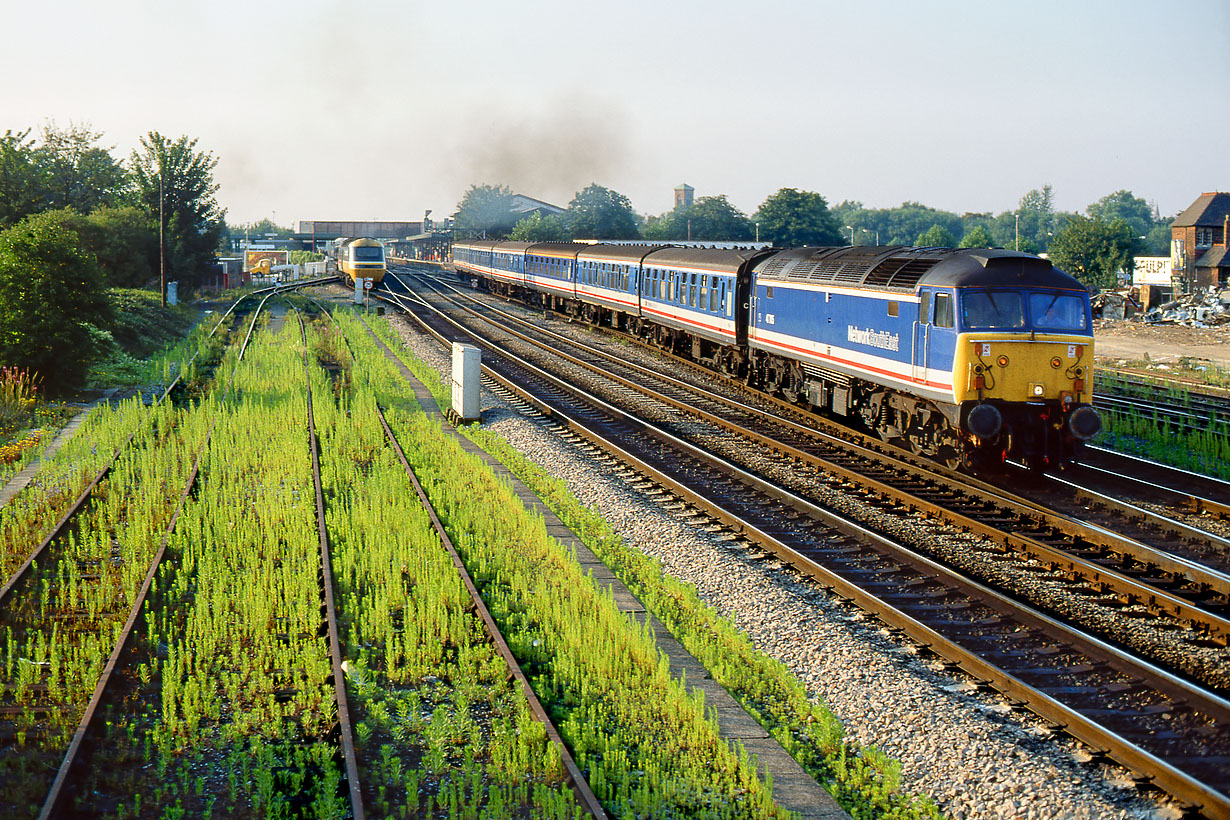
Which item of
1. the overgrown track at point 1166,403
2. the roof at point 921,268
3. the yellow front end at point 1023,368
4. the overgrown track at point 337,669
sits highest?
the roof at point 921,268

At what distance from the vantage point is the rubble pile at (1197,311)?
44159 millimetres

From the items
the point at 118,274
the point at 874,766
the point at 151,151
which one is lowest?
the point at 874,766

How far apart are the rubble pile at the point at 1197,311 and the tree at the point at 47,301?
4010cm

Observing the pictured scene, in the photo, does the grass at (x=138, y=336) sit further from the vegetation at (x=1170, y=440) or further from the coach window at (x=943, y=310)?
the vegetation at (x=1170, y=440)

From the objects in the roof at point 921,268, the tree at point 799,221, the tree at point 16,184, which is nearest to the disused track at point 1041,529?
the roof at point 921,268

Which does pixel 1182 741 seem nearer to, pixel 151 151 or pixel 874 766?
pixel 874 766

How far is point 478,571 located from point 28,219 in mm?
21120

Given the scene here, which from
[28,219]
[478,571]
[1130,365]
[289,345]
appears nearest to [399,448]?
[478,571]

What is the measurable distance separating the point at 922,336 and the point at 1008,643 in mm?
7102

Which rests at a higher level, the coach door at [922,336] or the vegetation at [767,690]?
the coach door at [922,336]

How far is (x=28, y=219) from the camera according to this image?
87.4 feet

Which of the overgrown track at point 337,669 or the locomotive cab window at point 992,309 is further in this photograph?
the locomotive cab window at point 992,309

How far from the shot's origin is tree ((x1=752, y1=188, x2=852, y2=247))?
98.6 metres

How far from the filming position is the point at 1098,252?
7356 centimetres
